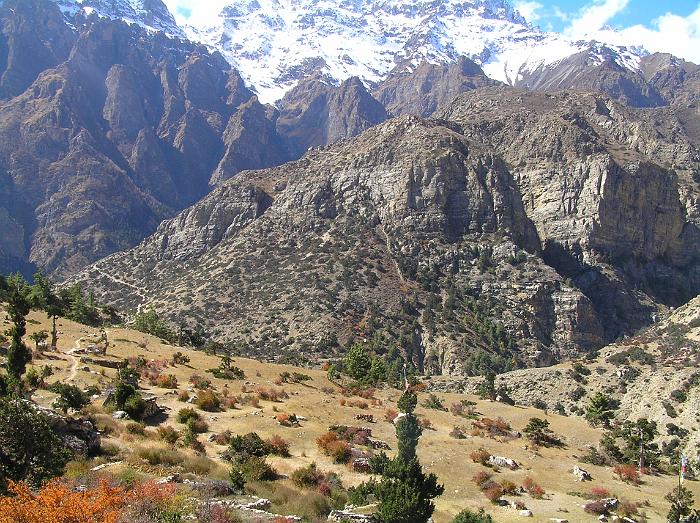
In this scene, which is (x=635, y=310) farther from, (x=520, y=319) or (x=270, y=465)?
(x=270, y=465)

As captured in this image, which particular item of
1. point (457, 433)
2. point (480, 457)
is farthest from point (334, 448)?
point (457, 433)

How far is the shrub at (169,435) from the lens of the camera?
2439 centimetres

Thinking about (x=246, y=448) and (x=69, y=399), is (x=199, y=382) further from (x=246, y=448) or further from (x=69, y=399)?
(x=246, y=448)

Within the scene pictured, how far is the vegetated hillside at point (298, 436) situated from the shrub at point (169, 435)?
56mm

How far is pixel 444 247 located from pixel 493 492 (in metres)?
94.8

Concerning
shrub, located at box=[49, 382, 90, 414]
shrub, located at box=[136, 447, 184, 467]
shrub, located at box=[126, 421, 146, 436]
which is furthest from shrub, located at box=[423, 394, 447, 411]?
shrub, located at box=[136, 447, 184, 467]

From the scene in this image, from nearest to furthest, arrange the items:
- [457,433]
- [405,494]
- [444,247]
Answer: [405,494] → [457,433] → [444,247]

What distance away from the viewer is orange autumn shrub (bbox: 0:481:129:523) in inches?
503

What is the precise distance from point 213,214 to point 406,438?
121 m

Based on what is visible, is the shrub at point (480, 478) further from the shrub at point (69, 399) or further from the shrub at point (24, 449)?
the shrub at point (69, 399)

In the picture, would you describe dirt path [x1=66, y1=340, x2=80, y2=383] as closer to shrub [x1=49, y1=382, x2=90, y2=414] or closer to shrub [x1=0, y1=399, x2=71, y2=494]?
shrub [x1=49, y1=382, x2=90, y2=414]

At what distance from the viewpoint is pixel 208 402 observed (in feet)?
102

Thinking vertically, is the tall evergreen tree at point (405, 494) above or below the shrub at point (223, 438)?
above

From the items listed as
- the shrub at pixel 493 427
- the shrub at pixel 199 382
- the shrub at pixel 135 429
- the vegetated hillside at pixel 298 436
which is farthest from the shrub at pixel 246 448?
the shrub at pixel 493 427
